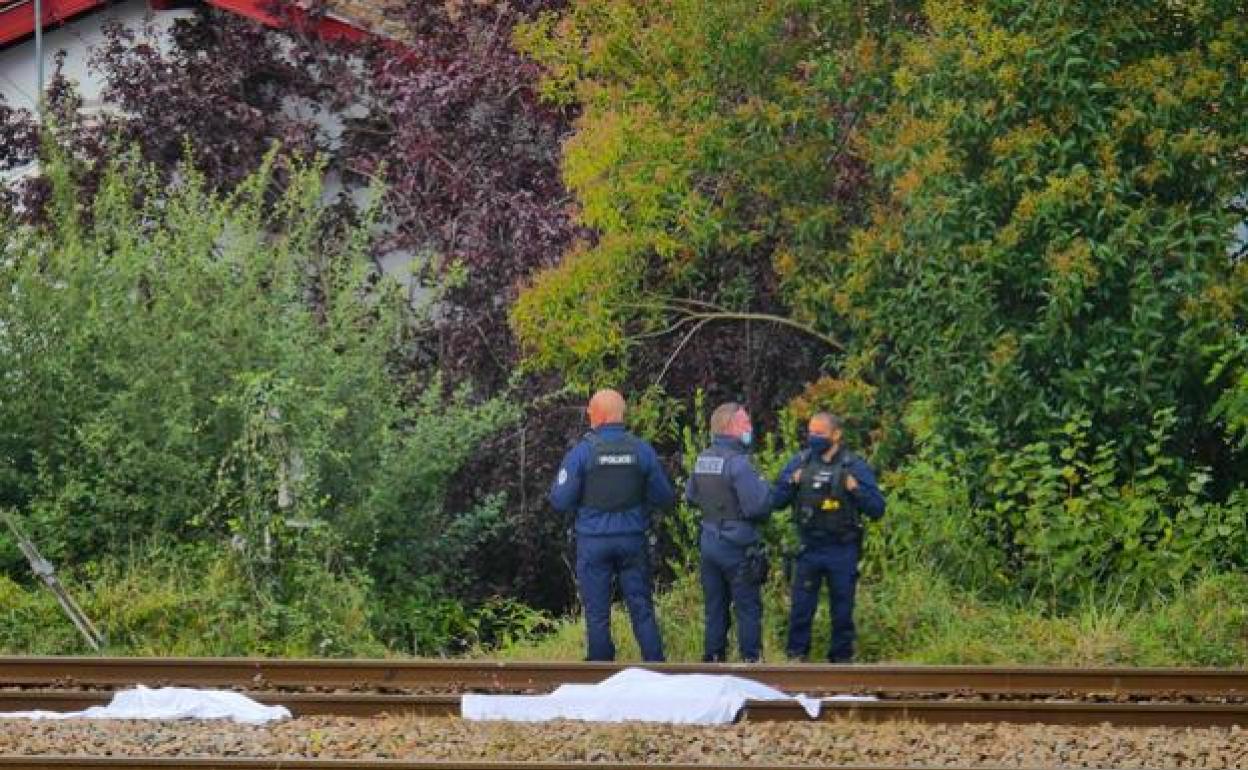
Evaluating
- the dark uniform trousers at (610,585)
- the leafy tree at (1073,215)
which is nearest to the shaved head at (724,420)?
the dark uniform trousers at (610,585)

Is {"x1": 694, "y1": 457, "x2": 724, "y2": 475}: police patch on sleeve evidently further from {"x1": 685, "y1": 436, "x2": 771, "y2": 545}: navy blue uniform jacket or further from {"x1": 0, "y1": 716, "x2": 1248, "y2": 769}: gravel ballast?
{"x1": 0, "y1": 716, "x2": 1248, "y2": 769}: gravel ballast

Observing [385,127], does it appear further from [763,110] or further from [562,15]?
[763,110]

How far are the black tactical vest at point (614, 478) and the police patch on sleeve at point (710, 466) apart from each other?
0.39 meters

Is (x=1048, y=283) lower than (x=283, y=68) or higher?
lower

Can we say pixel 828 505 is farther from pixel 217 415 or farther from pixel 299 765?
pixel 217 415

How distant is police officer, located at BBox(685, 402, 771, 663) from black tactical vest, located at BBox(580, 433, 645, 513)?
1.42ft

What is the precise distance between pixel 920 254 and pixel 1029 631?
3.21 m

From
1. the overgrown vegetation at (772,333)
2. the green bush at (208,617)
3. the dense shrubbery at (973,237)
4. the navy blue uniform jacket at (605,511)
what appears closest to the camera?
the navy blue uniform jacket at (605,511)

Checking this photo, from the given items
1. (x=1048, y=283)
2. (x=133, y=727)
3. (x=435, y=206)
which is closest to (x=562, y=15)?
(x=435, y=206)

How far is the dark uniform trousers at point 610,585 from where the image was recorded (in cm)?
1338

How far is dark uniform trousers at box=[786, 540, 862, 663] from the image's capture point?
13461 millimetres

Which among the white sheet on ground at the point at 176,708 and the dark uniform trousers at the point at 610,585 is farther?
the dark uniform trousers at the point at 610,585

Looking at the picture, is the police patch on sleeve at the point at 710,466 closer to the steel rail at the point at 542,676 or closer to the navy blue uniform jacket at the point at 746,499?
the navy blue uniform jacket at the point at 746,499

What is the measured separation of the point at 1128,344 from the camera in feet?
50.2
